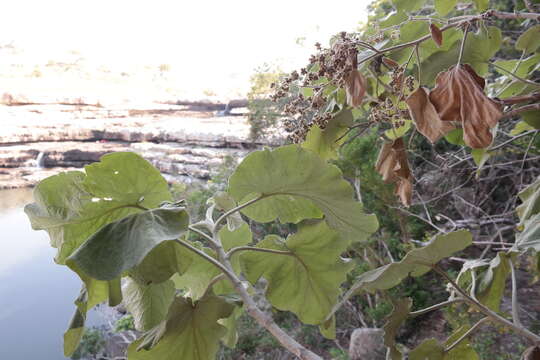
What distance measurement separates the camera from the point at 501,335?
1806 mm

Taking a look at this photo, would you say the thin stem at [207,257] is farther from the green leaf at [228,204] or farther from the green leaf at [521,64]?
the green leaf at [521,64]

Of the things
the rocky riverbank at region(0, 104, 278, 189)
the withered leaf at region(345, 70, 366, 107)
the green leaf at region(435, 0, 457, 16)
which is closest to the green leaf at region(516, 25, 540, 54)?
the green leaf at region(435, 0, 457, 16)

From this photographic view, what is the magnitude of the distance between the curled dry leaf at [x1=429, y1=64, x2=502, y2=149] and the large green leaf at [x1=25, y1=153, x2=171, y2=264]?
271mm

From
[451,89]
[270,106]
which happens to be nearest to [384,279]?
[451,89]

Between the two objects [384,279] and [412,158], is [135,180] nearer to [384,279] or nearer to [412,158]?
[384,279]

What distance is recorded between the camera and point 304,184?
0.38m

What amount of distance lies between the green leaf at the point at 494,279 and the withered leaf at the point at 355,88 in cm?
26

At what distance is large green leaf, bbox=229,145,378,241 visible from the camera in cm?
37

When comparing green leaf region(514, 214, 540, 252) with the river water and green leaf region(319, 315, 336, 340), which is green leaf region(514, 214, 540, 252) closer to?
green leaf region(319, 315, 336, 340)

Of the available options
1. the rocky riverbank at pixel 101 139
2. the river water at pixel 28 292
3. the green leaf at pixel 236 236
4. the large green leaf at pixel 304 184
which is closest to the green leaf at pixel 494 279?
the large green leaf at pixel 304 184

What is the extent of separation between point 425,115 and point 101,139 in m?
8.74

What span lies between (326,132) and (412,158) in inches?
87.6

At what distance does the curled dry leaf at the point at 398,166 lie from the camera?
19.3 inches

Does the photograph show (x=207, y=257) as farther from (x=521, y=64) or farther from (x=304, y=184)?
(x=521, y=64)
